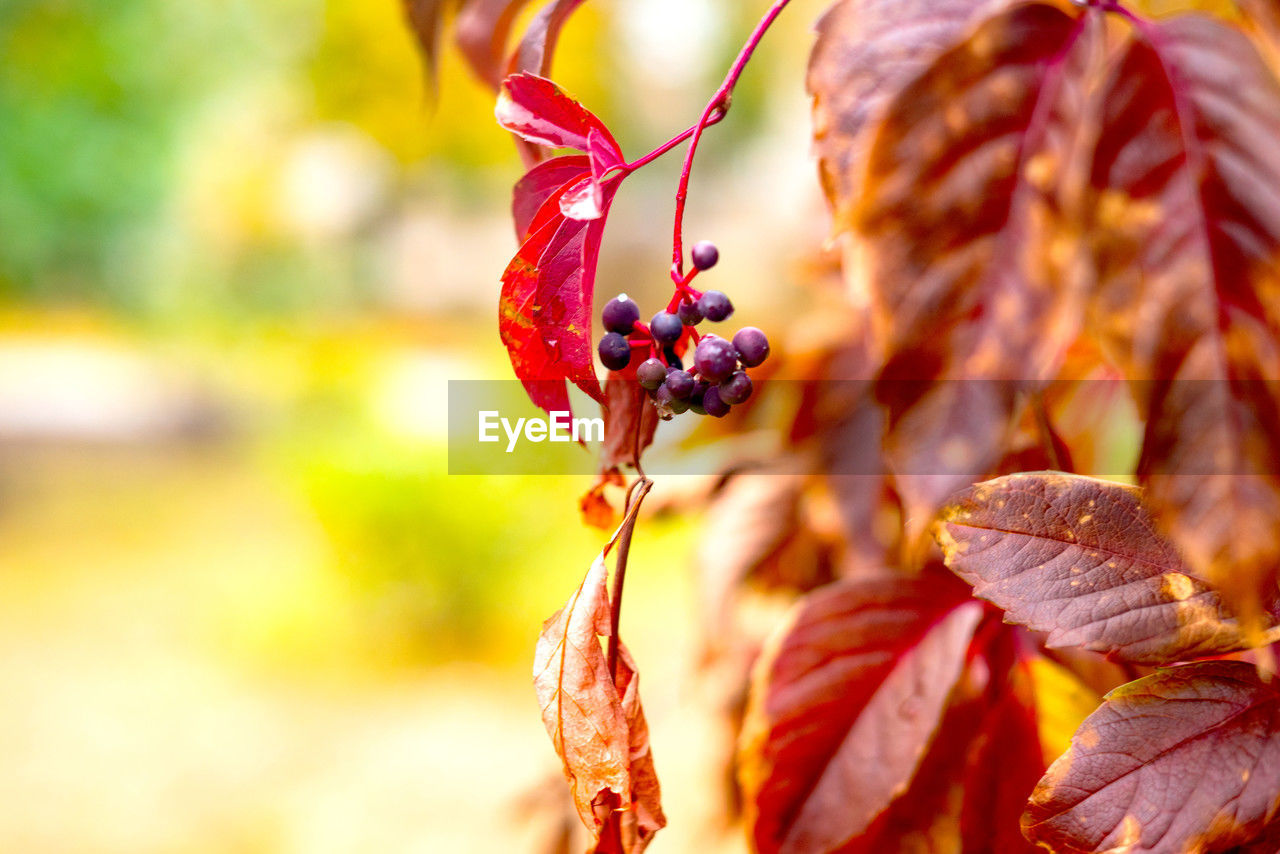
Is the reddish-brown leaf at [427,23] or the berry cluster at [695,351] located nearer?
the berry cluster at [695,351]

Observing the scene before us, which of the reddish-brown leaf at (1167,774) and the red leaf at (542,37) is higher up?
the red leaf at (542,37)

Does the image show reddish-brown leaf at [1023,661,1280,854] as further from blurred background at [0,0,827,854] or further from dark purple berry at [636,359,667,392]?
blurred background at [0,0,827,854]

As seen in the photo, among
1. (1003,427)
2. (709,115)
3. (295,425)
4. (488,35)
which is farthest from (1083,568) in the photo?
(295,425)

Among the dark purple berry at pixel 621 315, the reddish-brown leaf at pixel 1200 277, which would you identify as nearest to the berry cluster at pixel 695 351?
the dark purple berry at pixel 621 315

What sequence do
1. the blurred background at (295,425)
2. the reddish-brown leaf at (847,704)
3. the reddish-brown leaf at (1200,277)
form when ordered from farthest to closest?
the blurred background at (295,425), the reddish-brown leaf at (847,704), the reddish-brown leaf at (1200,277)

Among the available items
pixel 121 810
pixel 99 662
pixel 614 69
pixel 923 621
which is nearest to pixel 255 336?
pixel 614 69

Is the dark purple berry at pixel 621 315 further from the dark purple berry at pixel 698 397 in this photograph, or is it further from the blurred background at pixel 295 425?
the blurred background at pixel 295 425

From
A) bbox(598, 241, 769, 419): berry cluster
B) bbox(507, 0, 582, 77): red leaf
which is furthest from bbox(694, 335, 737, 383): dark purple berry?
bbox(507, 0, 582, 77): red leaf

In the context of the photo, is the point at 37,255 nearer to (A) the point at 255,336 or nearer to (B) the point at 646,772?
(A) the point at 255,336
